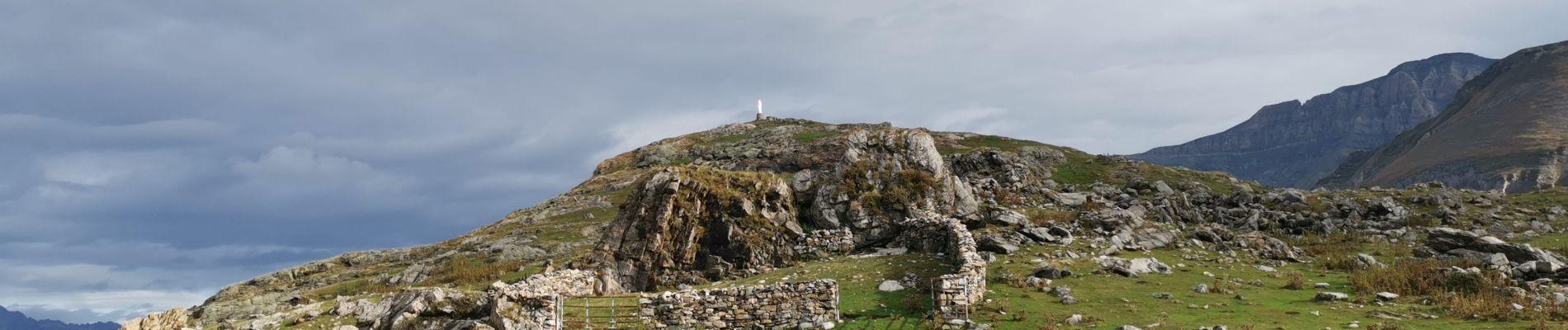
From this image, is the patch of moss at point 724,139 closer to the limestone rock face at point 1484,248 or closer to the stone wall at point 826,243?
the stone wall at point 826,243

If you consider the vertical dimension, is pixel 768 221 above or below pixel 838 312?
above

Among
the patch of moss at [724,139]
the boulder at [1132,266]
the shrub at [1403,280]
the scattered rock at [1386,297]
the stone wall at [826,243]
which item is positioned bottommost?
the scattered rock at [1386,297]

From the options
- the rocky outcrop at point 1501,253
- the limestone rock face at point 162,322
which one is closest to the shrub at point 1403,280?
the rocky outcrop at point 1501,253

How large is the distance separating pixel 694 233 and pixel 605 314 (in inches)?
307

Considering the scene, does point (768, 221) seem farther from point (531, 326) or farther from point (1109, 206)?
point (1109, 206)

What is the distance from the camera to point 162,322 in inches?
820

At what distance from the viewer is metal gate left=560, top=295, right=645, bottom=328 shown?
57.3ft

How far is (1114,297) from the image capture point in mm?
17672

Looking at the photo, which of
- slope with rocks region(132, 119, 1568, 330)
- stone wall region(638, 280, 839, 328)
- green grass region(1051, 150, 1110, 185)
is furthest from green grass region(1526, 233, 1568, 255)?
stone wall region(638, 280, 839, 328)

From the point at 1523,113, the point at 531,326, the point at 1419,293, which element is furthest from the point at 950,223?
the point at 1523,113

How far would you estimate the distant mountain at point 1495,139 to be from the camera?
89.0 meters

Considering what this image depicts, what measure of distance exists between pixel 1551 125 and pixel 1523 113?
9.76 meters

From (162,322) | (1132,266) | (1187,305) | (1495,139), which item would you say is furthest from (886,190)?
(1495,139)

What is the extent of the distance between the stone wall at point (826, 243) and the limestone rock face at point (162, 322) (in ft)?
59.2
